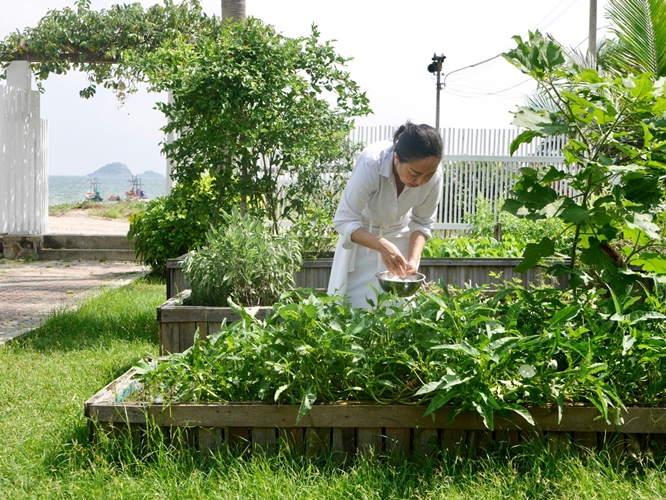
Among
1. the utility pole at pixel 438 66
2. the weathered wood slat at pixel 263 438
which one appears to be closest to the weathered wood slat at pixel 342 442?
the weathered wood slat at pixel 263 438

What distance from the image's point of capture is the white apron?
12.1 ft

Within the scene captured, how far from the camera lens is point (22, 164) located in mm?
12586

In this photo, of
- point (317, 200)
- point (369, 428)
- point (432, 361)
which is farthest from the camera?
point (317, 200)

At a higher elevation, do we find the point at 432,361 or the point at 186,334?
the point at 432,361

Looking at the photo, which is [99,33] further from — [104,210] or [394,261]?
[104,210]

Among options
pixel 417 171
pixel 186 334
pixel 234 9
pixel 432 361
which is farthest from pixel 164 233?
pixel 432 361

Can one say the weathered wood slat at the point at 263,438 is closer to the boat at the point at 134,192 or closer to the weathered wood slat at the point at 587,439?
the weathered wood slat at the point at 587,439

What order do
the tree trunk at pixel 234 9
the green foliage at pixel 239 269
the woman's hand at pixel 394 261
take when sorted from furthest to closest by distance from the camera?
the tree trunk at pixel 234 9 → the green foliage at pixel 239 269 → the woman's hand at pixel 394 261

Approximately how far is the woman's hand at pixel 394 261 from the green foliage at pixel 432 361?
377 mm

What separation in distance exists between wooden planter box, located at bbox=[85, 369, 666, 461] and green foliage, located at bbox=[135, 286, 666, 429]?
65mm

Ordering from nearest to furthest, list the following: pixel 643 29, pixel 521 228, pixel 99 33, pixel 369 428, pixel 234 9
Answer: pixel 369 428 → pixel 643 29 → pixel 521 228 → pixel 234 9 → pixel 99 33

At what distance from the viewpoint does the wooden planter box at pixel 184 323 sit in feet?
13.6

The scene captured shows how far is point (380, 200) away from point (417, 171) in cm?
44

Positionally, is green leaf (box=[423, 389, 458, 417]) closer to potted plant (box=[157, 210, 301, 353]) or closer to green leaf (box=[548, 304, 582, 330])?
green leaf (box=[548, 304, 582, 330])
